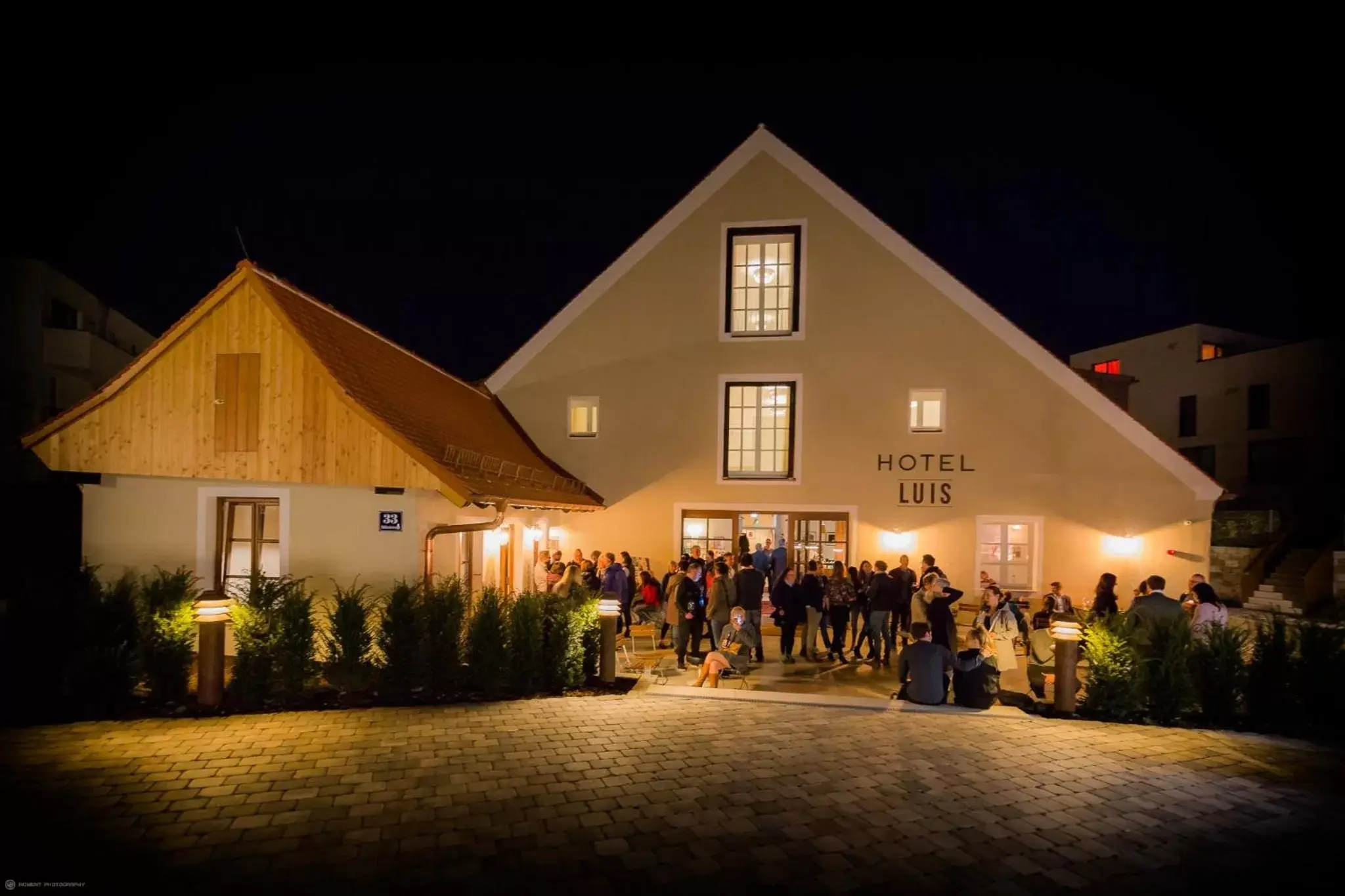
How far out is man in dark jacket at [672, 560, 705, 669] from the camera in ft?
36.1

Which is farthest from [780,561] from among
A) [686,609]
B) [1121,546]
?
[1121,546]

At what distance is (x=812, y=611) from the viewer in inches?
457

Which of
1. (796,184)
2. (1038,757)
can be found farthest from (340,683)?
(796,184)

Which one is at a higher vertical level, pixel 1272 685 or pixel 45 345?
pixel 45 345

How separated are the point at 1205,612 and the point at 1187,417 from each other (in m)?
26.5

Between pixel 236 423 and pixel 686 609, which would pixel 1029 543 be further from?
Answer: pixel 236 423

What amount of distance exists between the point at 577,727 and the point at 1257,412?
32.0 m

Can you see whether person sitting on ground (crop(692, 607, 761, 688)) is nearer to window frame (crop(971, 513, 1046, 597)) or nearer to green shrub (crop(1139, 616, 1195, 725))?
green shrub (crop(1139, 616, 1195, 725))

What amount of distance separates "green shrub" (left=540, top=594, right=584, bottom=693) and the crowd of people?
778 millimetres

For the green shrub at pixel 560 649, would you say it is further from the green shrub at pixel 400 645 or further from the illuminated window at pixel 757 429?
the illuminated window at pixel 757 429

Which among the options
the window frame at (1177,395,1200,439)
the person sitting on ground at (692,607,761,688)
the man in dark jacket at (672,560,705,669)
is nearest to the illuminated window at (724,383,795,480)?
the man in dark jacket at (672,560,705,669)

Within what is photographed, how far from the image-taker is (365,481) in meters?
9.62

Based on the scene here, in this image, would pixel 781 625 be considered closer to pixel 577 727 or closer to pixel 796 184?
pixel 577 727

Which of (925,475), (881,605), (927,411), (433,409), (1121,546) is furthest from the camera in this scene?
(927,411)
